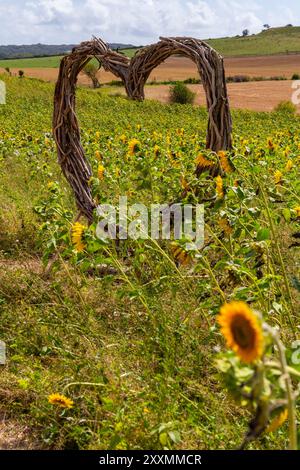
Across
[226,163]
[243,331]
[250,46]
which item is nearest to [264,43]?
[250,46]

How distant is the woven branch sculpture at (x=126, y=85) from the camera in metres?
2.88

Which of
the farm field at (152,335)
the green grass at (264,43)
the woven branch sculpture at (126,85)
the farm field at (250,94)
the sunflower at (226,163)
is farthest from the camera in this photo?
the green grass at (264,43)

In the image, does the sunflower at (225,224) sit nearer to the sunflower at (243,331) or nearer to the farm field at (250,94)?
the sunflower at (243,331)

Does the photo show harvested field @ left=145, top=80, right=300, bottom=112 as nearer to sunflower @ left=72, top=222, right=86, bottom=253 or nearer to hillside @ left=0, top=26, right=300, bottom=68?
sunflower @ left=72, top=222, right=86, bottom=253

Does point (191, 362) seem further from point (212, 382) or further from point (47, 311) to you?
point (47, 311)

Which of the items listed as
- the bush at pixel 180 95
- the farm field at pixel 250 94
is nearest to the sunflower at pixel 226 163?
the farm field at pixel 250 94

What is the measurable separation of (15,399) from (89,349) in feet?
1.12

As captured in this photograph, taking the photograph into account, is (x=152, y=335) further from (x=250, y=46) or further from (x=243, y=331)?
(x=250, y=46)

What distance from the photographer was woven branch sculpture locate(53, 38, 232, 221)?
2.88 m

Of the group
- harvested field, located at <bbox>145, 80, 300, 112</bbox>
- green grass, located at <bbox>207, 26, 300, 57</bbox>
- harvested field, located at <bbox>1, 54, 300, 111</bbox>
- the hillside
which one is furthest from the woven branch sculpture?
green grass, located at <bbox>207, 26, 300, 57</bbox>

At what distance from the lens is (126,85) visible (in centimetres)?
328

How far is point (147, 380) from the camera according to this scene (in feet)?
6.93
